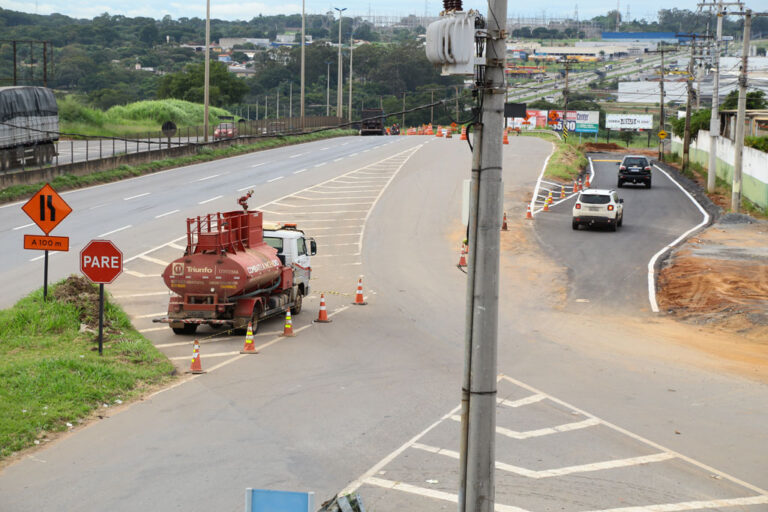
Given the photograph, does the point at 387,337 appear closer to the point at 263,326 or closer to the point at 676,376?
the point at 263,326

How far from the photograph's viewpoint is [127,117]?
9700cm

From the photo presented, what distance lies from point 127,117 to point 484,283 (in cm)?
9330

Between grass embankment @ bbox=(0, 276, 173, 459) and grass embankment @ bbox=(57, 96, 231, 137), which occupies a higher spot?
grass embankment @ bbox=(57, 96, 231, 137)

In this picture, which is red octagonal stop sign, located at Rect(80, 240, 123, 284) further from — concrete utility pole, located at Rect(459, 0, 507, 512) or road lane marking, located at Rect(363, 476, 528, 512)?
concrete utility pole, located at Rect(459, 0, 507, 512)

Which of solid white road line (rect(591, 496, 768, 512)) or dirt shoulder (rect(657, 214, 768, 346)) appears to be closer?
solid white road line (rect(591, 496, 768, 512))

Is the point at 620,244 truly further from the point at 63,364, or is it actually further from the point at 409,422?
the point at 63,364

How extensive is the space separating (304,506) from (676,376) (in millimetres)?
13011

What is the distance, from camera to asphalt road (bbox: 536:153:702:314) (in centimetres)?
2719

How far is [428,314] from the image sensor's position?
77.8 feet

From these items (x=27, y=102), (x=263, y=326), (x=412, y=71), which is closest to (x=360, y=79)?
(x=412, y=71)

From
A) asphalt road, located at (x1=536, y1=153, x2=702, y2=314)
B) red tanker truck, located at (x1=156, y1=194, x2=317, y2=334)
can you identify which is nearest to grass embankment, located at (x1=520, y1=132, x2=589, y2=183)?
asphalt road, located at (x1=536, y1=153, x2=702, y2=314)

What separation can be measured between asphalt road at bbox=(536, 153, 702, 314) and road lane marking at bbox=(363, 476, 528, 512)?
14.7 metres

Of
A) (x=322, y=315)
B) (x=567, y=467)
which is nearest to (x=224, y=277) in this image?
(x=322, y=315)

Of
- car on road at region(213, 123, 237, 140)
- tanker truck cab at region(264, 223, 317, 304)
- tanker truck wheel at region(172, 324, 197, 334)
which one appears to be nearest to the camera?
tanker truck wheel at region(172, 324, 197, 334)
